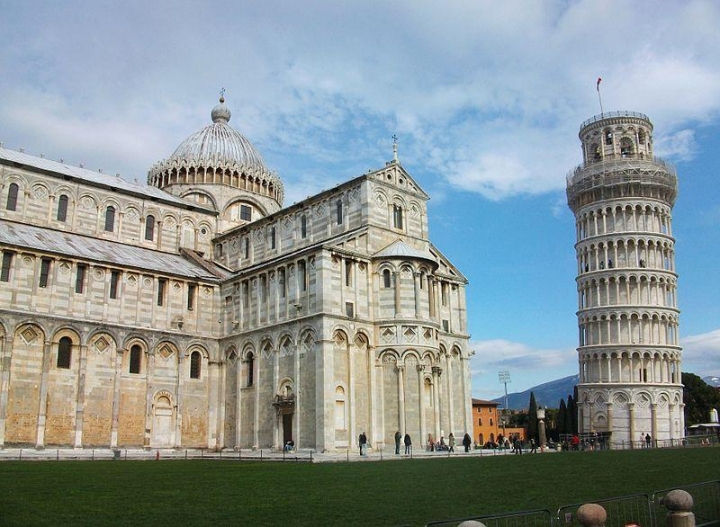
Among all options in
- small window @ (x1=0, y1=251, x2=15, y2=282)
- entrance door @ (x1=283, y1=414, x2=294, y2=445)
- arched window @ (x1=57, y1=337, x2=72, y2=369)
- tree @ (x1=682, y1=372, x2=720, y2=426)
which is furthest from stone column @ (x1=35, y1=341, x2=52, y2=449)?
tree @ (x1=682, y1=372, x2=720, y2=426)

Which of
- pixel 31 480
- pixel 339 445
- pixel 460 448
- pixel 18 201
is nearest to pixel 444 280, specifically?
pixel 460 448

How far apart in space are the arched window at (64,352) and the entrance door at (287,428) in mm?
12621

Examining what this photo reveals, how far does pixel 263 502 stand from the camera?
49.3ft

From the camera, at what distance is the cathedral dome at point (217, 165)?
2292 inches

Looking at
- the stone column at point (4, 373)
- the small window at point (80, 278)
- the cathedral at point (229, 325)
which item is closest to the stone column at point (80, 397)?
the cathedral at point (229, 325)

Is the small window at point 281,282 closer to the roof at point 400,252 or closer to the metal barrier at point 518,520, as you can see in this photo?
the roof at point 400,252

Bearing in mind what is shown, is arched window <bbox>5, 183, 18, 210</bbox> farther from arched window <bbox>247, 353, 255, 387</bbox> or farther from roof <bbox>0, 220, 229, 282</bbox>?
arched window <bbox>247, 353, 255, 387</bbox>

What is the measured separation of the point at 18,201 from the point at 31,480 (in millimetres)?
31512

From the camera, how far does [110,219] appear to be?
50.8 meters

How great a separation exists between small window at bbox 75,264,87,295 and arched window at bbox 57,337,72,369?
2934 mm

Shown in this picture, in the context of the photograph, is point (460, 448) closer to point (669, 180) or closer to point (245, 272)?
point (245, 272)

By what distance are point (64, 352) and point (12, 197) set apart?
40.3ft

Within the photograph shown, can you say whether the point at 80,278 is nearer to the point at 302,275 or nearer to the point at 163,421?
the point at 163,421

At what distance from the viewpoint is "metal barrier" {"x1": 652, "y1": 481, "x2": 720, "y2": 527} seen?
1185 cm
